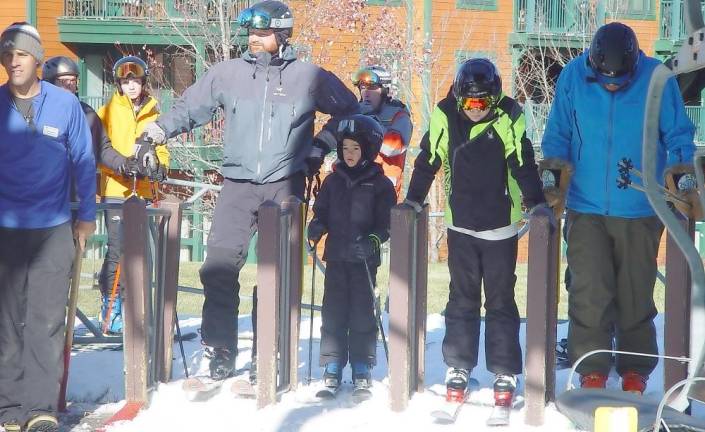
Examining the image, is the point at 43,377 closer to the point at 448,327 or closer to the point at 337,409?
the point at 337,409

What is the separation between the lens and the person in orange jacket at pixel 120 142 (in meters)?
8.42

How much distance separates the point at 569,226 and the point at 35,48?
2.74 m

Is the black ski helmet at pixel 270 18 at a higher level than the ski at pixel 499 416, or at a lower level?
higher

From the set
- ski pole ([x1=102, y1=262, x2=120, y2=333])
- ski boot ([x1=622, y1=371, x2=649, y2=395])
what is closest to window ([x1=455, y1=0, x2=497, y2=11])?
ski pole ([x1=102, y1=262, x2=120, y2=333])

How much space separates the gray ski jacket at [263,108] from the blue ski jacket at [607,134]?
1306mm

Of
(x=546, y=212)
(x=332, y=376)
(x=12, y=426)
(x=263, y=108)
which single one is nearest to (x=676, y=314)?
(x=546, y=212)

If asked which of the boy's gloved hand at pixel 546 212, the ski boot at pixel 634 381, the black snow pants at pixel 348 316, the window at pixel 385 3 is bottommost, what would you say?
the ski boot at pixel 634 381

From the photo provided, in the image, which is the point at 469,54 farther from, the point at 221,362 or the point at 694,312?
the point at 694,312

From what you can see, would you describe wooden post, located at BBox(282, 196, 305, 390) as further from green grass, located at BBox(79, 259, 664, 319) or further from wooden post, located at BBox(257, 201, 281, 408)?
green grass, located at BBox(79, 259, 664, 319)

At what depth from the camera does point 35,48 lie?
573 cm

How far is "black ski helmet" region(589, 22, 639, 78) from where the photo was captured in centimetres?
573

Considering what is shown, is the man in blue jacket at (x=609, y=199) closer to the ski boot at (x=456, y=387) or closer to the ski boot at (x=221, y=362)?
the ski boot at (x=456, y=387)

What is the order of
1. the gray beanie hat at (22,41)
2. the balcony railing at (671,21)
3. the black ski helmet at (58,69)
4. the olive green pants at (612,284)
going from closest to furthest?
1. the gray beanie hat at (22,41)
2. the olive green pants at (612,284)
3. the black ski helmet at (58,69)
4. the balcony railing at (671,21)

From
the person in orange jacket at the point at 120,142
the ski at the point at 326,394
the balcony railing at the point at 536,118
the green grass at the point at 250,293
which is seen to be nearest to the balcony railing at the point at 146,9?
the green grass at the point at 250,293
